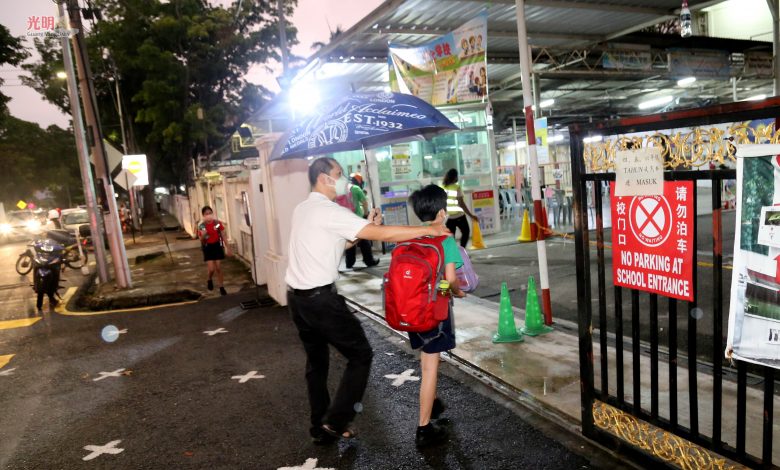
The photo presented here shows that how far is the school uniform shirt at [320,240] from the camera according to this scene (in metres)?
3.56

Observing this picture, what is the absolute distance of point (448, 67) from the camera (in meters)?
8.81

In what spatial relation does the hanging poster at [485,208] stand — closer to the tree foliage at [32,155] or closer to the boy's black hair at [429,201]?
the boy's black hair at [429,201]

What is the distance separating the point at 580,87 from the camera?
63.5 ft

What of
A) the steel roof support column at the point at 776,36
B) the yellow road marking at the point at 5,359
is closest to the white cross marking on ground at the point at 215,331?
the yellow road marking at the point at 5,359

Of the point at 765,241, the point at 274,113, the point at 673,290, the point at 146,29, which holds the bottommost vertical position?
the point at 673,290

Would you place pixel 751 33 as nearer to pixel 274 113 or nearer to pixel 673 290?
pixel 274 113

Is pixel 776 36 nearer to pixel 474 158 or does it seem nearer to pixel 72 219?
pixel 474 158

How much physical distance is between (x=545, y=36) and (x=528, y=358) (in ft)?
30.9

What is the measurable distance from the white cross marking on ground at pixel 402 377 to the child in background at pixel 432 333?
114 centimetres

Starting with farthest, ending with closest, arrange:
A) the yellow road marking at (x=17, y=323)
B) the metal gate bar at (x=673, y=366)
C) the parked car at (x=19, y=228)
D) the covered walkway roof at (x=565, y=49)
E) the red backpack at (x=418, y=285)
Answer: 1. the parked car at (x=19, y=228)
2. the covered walkway roof at (x=565, y=49)
3. the yellow road marking at (x=17, y=323)
4. the red backpack at (x=418, y=285)
5. the metal gate bar at (x=673, y=366)

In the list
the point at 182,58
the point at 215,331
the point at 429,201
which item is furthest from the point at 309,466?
the point at 182,58

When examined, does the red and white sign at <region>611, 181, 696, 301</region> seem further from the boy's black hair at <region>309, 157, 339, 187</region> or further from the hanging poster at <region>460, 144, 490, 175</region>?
the hanging poster at <region>460, 144, 490, 175</region>

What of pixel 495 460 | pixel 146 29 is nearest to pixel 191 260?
pixel 495 460

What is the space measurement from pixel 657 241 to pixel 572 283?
17.5 ft
